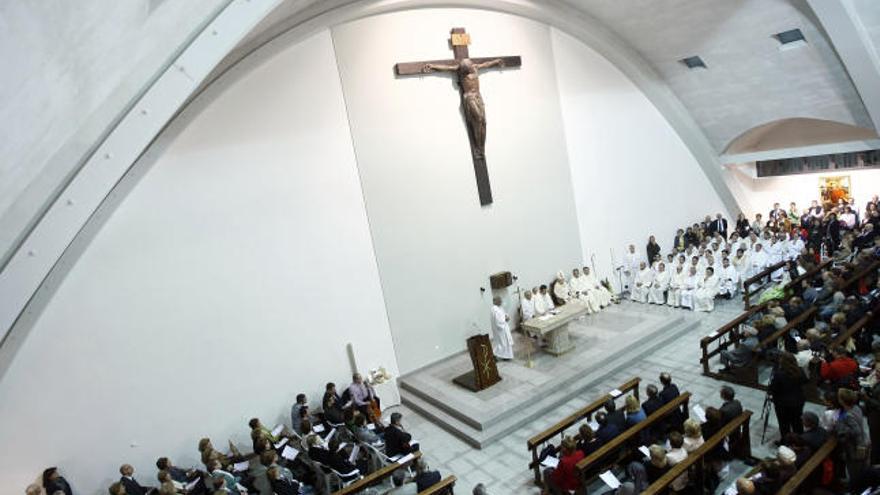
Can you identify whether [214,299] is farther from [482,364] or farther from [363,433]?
[482,364]

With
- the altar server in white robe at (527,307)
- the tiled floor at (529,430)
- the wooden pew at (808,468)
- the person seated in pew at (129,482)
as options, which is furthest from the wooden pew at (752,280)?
the person seated in pew at (129,482)

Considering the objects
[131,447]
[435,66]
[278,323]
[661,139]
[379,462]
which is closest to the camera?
[379,462]

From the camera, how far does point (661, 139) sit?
1496cm

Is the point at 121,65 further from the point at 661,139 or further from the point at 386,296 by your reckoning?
the point at 661,139

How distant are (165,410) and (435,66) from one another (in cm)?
750

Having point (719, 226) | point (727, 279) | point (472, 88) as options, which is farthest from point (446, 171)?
point (719, 226)

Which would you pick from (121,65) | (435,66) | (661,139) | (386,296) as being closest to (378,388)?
(386,296)

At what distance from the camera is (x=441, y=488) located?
6.38m

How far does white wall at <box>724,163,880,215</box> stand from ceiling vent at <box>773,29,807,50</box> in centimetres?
475

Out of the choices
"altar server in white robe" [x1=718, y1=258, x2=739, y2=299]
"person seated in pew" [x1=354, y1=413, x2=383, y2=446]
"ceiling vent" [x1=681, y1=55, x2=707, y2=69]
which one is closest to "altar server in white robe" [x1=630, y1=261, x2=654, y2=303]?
"altar server in white robe" [x1=718, y1=258, x2=739, y2=299]

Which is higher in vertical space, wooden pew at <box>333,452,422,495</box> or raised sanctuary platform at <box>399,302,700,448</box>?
wooden pew at <box>333,452,422,495</box>

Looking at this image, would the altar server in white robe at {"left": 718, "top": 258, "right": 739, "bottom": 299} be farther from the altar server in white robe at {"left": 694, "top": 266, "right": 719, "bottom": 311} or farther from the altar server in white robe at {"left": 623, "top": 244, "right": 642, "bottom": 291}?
the altar server in white robe at {"left": 623, "top": 244, "right": 642, "bottom": 291}

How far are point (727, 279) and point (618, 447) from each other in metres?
7.42

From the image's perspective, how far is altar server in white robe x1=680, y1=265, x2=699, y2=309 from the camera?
1207cm
